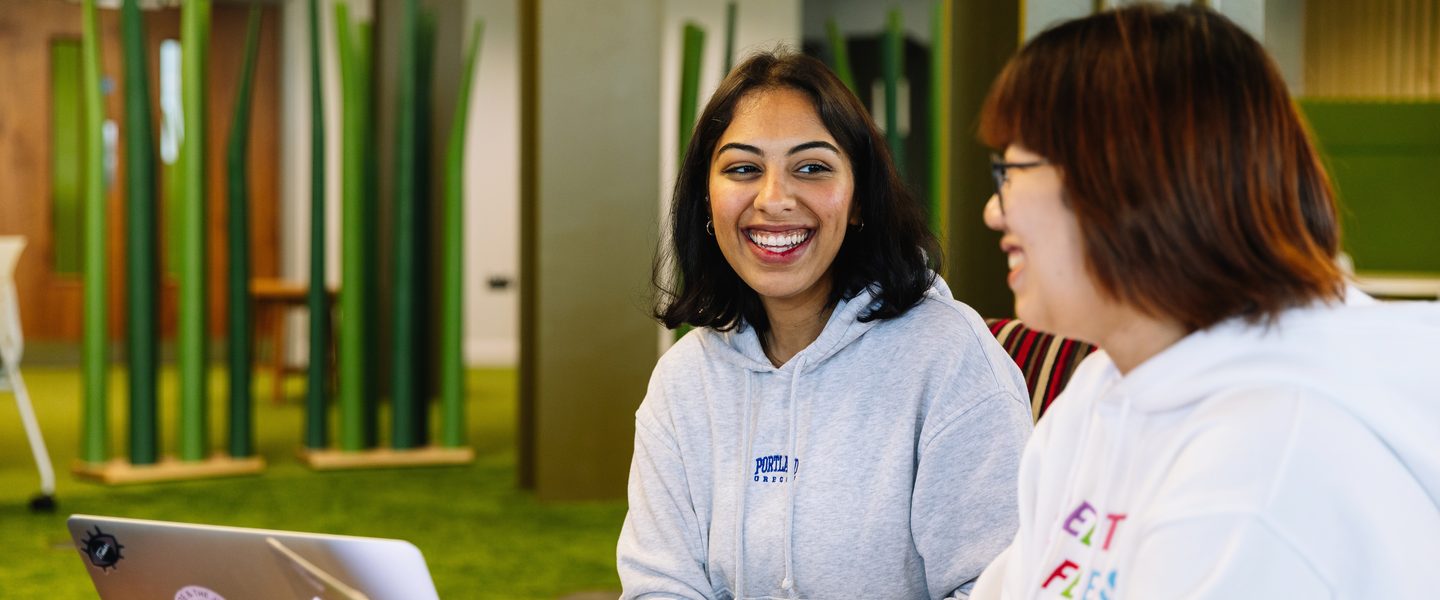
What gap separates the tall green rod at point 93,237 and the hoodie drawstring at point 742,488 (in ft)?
11.6

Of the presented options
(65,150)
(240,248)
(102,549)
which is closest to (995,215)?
(102,549)

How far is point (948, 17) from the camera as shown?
110 inches

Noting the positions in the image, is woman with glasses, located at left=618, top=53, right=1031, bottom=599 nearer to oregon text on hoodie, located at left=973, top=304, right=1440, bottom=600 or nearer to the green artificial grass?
oregon text on hoodie, located at left=973, top=304, right=1440, bottom=600

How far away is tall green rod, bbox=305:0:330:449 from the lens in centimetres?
461

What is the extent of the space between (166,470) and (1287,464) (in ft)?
14.4

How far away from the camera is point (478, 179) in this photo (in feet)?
29.3

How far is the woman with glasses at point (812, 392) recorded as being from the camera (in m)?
1.46

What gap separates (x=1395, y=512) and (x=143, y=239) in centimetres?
436

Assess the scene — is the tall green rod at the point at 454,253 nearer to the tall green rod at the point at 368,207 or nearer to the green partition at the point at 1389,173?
the tall green rod at the point at 368,207

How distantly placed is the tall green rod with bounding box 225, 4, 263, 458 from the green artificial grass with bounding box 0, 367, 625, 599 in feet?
1.09

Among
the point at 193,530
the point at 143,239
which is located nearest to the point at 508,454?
the point at 143,239

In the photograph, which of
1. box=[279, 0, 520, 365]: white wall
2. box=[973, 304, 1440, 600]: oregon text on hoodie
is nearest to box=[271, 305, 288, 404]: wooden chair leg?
box=[279, 0, 520, 365]: white wall

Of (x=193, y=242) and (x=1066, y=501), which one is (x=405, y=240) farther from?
(x=1066, y=501)

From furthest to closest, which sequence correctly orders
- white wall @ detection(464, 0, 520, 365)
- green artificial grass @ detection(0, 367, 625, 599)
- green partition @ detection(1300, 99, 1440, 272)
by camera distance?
white wall @ detection(464, 0, 520, 365), green partition @ detection(1300, 99, 1440, 272), green artificial grass @ detection(0, 367, 625, 599)
